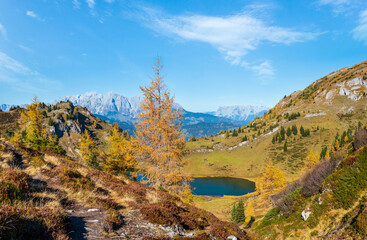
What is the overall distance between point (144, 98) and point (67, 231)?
1590 centimetres

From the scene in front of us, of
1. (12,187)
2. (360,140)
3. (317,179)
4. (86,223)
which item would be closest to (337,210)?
(317,179)

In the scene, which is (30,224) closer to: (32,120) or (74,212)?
(74,212)

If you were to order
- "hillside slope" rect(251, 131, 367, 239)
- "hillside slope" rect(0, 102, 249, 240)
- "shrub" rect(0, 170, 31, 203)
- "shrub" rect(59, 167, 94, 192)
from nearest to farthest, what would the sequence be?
"hillside slope" rect(0, 102, 249, 240) < "shrub" rect(0, 170, 31, 203) < "hillside slope" rect(251, 131, 367, 239) < "shrub" rect(59, 167, 94, 192)

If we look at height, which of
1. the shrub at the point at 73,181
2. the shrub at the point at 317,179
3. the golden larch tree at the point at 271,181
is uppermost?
the shrub at the point at 73,181

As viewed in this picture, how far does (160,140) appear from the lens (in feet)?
63.2

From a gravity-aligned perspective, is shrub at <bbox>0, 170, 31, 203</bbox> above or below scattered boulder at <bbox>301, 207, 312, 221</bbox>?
above

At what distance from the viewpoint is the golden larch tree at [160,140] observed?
61.8ft

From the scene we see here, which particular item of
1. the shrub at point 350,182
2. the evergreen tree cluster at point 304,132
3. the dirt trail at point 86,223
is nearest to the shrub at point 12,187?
the dirt trail at point 86,223

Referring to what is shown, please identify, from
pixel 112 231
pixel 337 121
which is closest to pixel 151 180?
pixel 112 231

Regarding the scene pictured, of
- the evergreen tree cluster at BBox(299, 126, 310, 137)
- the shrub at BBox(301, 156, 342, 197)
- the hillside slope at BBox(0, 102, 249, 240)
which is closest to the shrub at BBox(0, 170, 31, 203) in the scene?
the hillside slope at BBox(0, 102, 249, 240)

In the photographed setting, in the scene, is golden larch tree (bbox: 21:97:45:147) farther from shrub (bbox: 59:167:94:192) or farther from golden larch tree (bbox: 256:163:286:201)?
golden larch tree (bbox: 256:163:286:201)

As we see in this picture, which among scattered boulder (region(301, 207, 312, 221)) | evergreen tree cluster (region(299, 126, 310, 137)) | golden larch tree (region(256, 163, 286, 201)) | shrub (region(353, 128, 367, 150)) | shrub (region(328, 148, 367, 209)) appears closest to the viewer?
shrub (region(328, 148, 367, 209))

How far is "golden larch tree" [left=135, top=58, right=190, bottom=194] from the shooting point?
18828 mm

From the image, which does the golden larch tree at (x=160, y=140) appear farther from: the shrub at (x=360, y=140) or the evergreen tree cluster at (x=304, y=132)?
the evergreen tree cluster at (x=304, y=132)
